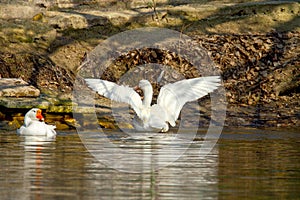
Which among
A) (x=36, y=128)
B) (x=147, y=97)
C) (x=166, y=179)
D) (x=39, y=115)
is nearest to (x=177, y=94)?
(x=147, y=97)

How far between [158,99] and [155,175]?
9157 mm

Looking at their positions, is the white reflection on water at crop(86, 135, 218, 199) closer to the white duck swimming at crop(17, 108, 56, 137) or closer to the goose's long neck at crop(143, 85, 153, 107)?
the white duck swimming at crop(17, 108, 56, 137)

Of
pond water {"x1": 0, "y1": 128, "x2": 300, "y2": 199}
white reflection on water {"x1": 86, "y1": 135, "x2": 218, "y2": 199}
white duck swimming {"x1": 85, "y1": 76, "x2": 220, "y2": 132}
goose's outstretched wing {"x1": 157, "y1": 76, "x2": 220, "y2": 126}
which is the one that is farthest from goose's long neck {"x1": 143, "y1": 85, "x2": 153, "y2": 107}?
white reflection on water {"x1": 86, "y1": 135, "x2": 218, "y2": 199}

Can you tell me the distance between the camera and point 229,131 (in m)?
20.8

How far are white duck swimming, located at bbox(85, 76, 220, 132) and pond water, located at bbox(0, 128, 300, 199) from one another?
11.8 ft

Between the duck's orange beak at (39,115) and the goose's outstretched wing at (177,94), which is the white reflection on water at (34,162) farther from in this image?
the goose's outstretched wing at (177,94)

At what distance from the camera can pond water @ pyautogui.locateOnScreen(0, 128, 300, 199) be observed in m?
9.82

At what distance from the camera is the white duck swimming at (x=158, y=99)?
20.4m

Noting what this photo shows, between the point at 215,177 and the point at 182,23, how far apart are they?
19.0 meters

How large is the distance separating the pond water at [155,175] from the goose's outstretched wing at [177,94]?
391 centimetres

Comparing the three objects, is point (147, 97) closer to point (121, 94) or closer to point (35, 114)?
point (121, 94)

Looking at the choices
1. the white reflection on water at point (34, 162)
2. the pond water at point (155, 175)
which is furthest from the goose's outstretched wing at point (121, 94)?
the pond water at point (155, 175)

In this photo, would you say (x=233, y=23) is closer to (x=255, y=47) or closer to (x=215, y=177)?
(x=255, y=47)

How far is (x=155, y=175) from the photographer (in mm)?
11547
